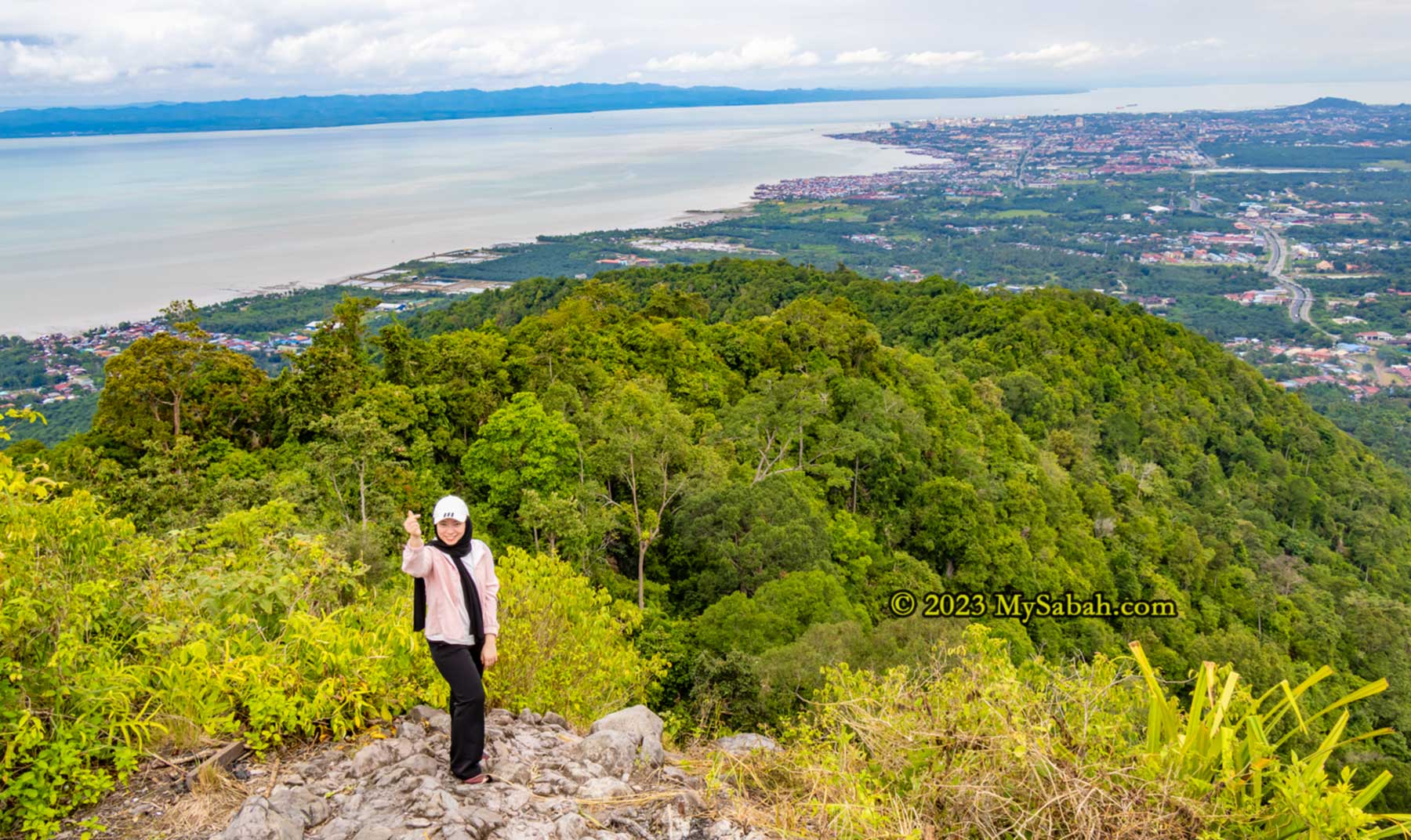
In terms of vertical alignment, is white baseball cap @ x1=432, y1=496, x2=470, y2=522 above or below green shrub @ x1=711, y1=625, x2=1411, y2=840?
above

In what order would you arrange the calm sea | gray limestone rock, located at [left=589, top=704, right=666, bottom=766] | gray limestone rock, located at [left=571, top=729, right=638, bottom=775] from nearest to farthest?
gray limestone rock, located at [left=571, top=729, right=638, bottom=775] → gray limestone rock, located at [left=589, top=704, right=666, bottom=766] → the calm sea

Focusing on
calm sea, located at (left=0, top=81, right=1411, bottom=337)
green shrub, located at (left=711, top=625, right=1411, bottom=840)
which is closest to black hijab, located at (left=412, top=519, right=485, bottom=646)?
green shrub, located at (left=711, top=625, right=1411, bottom=840)

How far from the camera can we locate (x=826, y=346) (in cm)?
2684

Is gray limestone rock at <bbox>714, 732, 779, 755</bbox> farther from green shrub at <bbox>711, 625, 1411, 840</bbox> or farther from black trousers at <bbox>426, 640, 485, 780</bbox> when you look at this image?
black trousers at <bbox>426, 640, 485, 780</bbox>

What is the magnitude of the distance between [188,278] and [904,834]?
191ft

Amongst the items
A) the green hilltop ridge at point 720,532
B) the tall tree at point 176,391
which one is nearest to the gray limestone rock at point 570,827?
the green hilltop ridge at point 720,532

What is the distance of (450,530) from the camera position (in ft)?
13.1

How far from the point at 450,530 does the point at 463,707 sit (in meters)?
0.87

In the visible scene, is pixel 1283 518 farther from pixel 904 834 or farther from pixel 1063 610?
pixel 904 834

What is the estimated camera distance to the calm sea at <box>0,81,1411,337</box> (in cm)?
4919

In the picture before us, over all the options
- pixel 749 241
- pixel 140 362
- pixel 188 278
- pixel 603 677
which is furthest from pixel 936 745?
pixel 749 241

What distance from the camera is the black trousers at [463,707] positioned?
3.92 m

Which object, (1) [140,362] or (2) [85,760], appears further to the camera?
(1) [140,362]

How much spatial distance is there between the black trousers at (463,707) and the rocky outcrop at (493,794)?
0.11 meters
